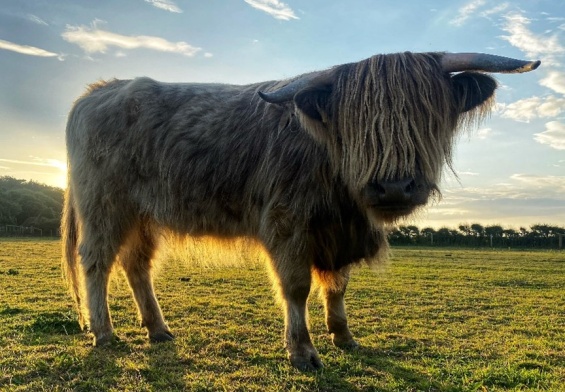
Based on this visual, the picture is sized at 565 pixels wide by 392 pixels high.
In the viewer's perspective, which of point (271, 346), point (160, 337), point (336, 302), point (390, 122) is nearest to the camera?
point (390, 122)

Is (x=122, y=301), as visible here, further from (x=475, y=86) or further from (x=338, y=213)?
(x=475, y=86)

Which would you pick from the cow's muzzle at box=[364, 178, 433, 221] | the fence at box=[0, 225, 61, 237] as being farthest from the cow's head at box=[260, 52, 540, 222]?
the fence at box=[0, 225, 61, 237]

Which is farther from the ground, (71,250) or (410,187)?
(410,187)

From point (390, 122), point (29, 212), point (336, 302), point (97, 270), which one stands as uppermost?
point (390, 122)

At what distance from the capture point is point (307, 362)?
4.04m

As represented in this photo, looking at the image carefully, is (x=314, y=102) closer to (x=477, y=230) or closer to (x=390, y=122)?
(x=390, y=122)

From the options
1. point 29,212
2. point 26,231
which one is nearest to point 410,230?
point 26,231

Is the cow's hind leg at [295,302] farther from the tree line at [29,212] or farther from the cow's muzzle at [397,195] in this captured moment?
the tree line at [29,212]

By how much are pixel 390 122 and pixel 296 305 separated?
1.77 m

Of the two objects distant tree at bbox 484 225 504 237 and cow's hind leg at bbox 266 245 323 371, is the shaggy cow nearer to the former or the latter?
cow's hind leg at bbox 266 245 323 371

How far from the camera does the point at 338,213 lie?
13.4 ft

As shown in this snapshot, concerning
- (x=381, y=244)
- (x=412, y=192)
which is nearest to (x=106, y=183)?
(x=381, y=244)

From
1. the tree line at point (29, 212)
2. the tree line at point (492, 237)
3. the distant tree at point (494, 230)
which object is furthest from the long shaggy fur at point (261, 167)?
the tree line at point (29, 212)

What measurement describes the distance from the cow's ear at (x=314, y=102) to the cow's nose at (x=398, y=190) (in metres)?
0.79
